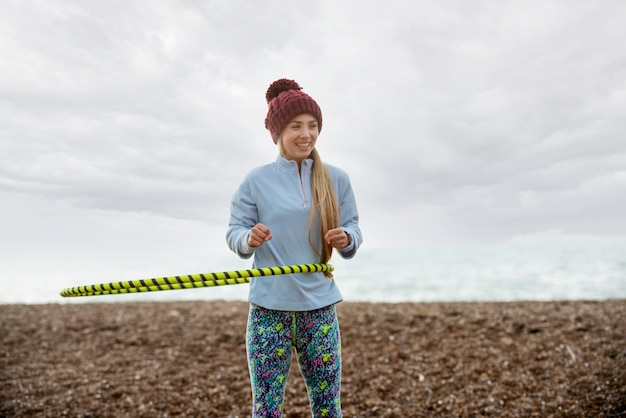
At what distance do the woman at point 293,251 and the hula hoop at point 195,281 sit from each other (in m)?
0.18

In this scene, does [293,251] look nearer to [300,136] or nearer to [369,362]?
[300,136]

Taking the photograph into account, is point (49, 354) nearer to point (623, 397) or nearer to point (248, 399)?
point (248, 399)

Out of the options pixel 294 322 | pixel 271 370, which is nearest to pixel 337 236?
pixel 294 322

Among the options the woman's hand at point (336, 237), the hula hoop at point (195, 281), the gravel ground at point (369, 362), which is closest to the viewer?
the hula hoop at point (195, 281)

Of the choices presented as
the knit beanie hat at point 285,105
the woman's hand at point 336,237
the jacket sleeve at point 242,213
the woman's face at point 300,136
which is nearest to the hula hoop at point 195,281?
the woman's hand at point 336,237

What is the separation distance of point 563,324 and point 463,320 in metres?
1.14

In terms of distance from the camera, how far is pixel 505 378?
4.99m

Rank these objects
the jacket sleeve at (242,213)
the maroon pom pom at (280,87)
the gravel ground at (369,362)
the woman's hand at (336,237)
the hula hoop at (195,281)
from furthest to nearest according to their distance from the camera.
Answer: the gravel ground at (369,362)
the maroon pom pom at (280,87)
the jacket sleeve at (242,213)
the woman's hand at (336,237)
the hula hoop at (195,281)

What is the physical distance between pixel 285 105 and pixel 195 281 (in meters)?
0.92

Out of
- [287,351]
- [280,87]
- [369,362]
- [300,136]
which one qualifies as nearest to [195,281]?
[287,351]

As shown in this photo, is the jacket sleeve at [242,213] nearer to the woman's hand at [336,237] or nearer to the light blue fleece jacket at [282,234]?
the light blue fleece jacket at [282,234]

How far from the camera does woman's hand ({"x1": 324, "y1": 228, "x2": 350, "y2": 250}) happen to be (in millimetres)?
2354

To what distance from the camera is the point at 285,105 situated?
2.50m

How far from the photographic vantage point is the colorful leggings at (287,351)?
2463 millimetres
